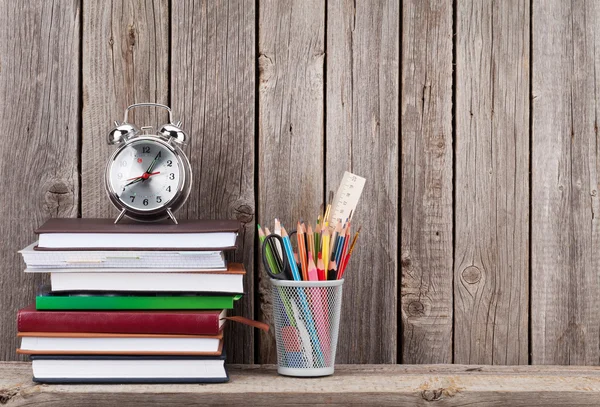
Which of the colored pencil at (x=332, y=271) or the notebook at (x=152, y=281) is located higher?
the colored pencil at (x=332, y=271)

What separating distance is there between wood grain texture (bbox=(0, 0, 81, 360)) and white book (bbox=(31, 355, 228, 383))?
9.9 inches

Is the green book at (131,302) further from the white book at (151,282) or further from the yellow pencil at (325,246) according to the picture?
the yellow pencil at (325,246)

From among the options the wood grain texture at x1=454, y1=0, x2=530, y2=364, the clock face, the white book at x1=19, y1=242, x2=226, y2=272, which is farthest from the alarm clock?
the wood grain texture at x1=454, y1=0, x2=530, y2=364

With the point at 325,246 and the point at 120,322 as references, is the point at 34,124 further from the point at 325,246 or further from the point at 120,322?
the point at 325,246

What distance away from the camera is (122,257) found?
47.1 inches

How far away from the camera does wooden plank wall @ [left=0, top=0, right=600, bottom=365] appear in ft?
4.65

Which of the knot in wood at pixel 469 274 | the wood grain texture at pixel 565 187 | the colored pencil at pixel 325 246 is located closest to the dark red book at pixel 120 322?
the colored pencil at pixel 325 246

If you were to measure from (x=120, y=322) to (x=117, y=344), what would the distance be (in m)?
0.04

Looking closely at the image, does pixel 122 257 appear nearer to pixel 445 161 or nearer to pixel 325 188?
pixel 325 188

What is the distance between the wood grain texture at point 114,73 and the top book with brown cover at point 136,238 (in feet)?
0.69

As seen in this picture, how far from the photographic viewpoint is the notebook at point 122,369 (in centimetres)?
120

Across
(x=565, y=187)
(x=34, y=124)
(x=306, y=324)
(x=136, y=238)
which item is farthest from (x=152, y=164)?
(x=565, y=187)

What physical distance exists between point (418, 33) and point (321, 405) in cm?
74

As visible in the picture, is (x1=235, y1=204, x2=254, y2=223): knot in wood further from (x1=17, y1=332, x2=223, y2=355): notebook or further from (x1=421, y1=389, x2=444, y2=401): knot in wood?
(x1=421, y1=389, x2=444, y2=401): knot in wood
